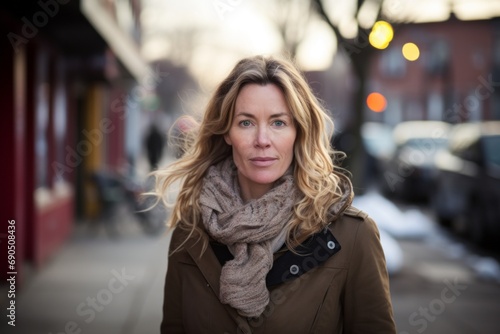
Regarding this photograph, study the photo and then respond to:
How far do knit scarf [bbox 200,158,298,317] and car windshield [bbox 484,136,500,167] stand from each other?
9.14 metres

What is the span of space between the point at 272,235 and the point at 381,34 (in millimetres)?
6840

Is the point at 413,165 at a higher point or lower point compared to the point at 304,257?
lower

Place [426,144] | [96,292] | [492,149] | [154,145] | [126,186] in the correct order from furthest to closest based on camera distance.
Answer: [426,144], [154,145], [126,186], [492,149], [96,292]

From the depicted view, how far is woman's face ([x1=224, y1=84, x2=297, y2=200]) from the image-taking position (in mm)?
2602

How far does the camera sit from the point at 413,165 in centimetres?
1797

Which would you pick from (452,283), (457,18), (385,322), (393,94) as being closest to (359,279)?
(385,322)

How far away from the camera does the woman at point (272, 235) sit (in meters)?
2.48

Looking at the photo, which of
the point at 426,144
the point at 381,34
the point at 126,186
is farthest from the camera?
the point at 426,144

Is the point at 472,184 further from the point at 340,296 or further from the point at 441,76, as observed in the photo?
the point at 441,76

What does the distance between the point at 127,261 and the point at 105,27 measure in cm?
344

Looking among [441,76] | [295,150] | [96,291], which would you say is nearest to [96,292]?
[96,291]

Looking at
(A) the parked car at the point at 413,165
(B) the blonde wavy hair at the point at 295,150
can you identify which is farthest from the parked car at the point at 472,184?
(B) the blonde wavy hair at the point at 295,150

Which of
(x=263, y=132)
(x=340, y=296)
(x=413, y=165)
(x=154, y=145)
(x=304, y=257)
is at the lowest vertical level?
(x=413, y=165)

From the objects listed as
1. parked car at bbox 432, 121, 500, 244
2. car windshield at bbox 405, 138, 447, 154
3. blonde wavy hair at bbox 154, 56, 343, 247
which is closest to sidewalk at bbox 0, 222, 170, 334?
blonde wavy hair at bbox 154, 56, 343, 247
